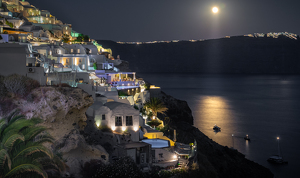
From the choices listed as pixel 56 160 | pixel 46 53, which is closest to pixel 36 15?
pixel 46 53

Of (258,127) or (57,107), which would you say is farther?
(258,127)

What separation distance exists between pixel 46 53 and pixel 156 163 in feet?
85.3

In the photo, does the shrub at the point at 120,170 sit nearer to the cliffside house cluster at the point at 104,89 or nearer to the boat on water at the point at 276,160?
the cliffside house cluster at the point at 104,89

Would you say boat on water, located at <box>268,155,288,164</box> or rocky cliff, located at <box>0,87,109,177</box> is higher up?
rocky cliff, located at <box>0,87,109,177</box>

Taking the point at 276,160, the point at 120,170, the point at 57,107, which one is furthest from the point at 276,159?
the point at 57,107

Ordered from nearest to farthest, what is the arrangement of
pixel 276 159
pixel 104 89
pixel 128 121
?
1. pixel 128 121
2. pixel 104 89
3. pixel 276 159

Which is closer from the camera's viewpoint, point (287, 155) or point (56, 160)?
point (56, 160)

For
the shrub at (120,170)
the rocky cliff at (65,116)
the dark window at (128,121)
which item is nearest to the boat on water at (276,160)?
the dark window at (128,121)

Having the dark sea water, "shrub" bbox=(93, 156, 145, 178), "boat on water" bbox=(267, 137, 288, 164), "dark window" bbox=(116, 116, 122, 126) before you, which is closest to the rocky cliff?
"shrub" bbox=(93, 156, 145, 178)

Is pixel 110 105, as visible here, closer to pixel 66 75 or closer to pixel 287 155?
pixel 66 75

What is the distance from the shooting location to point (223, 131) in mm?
54375

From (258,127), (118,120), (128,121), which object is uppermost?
(118,120)

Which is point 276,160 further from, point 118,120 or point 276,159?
point 118,120

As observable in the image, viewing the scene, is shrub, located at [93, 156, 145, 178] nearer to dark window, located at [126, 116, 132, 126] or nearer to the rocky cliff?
the rocky cliff
